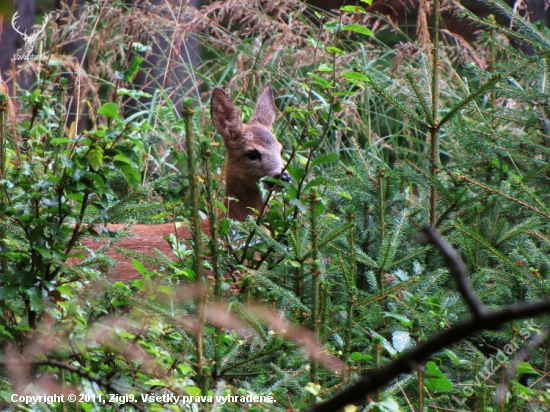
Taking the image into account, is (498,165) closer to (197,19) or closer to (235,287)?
(235,287)

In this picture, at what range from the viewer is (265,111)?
573cm

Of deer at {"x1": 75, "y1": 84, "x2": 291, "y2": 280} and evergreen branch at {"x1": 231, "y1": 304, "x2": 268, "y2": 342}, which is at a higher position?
deer at {"x1": 75, "y1": 84, "x2": 291, "y2": 280}

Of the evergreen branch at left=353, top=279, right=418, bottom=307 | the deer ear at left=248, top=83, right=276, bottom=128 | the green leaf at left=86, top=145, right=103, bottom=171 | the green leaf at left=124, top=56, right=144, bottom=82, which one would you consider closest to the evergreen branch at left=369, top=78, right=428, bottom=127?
the evergreen branch at left=353, top=279, right=418, bottom=307

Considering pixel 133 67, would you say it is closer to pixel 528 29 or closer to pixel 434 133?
pixel 434 133

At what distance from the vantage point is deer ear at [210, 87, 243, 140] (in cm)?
529

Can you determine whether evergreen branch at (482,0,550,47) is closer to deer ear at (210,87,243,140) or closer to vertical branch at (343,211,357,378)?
vertical branch at (343,211,357,378)

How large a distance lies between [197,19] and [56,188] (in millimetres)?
4248

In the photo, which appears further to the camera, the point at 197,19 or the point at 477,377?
the point at 197,19

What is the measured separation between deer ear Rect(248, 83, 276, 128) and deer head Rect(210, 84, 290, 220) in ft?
0.43

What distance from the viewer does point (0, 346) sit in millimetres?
2451

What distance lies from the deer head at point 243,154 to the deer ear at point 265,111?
13 cm

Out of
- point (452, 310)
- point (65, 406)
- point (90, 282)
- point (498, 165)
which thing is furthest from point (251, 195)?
point (65, 406)

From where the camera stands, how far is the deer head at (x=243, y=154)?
5.31 metres

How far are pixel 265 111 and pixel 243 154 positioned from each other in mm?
468
